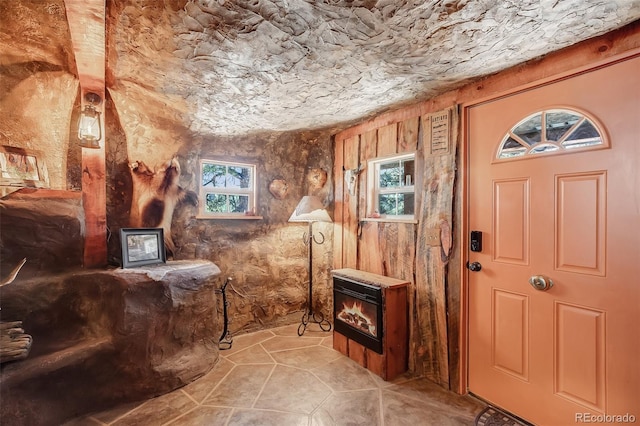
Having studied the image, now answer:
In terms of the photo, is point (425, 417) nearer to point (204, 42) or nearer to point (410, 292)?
point (410, 292)

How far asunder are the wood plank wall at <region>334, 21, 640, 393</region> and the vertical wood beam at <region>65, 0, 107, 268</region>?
2.29m

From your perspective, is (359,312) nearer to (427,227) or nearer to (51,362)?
(427,227)

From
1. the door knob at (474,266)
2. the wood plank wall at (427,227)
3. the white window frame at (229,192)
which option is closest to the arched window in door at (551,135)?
the wood plank wall at (427,227)

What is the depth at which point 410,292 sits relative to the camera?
254 centimetres

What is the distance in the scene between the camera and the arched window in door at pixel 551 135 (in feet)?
5.31

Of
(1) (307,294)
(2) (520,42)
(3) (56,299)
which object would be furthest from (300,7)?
(1) (307,294)

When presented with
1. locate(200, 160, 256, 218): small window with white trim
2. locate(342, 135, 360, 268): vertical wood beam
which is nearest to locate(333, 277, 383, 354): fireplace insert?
locate(342, 135, 360, 268): vertical wood beam

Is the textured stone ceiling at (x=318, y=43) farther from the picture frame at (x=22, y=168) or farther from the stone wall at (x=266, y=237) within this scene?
the stone wall at (x=266, y=237)

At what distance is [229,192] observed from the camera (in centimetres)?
325

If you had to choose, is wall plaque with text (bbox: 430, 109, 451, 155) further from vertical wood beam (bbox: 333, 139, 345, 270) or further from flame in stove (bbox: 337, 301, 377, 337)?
flame in stove (bbox: 337, 301, 377, 337)

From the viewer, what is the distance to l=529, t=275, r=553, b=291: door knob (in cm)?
176

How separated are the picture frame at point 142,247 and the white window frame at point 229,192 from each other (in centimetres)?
53

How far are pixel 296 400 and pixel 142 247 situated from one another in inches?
72.1

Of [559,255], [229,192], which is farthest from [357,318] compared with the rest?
[229,192]
